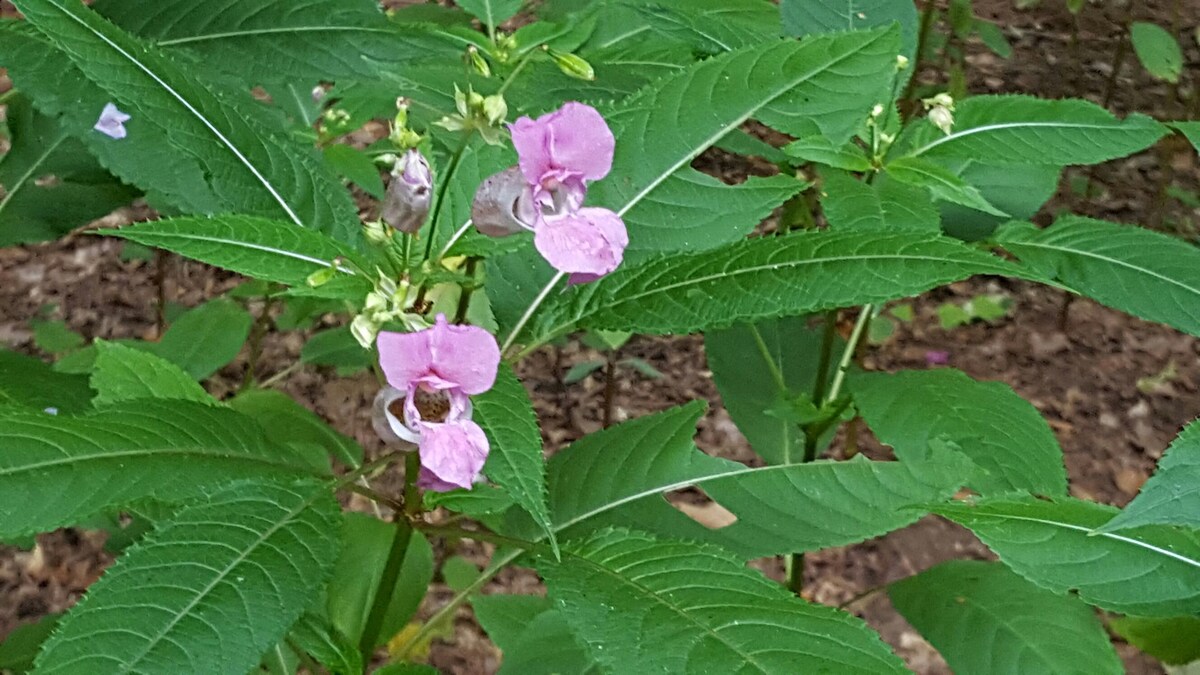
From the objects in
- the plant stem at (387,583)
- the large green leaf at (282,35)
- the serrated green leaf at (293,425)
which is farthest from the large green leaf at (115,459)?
the serrated green leaf at (293,425)

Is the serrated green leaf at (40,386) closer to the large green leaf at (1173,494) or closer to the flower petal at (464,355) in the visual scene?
the flower petal at (464,355)

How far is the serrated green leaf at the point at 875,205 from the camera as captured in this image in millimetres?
1286

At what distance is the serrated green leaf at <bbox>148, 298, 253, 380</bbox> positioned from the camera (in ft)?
7.40

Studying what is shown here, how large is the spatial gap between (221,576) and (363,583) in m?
0.53

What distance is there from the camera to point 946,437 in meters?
1.34

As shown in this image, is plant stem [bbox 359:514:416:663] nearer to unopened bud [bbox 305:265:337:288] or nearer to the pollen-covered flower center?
the pollen-covered flower center

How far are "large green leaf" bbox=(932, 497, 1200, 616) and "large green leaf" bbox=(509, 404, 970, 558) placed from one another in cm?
19

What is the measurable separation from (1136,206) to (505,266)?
330 centimetres

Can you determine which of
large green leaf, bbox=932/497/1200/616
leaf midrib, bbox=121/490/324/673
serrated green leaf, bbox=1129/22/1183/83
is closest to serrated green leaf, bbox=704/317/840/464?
large green leaf, bbox=932/497/1200/616

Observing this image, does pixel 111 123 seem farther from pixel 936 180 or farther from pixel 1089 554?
pixel 1089 554

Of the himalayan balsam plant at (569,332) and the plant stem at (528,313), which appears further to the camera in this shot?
the plant stem at (528,313)

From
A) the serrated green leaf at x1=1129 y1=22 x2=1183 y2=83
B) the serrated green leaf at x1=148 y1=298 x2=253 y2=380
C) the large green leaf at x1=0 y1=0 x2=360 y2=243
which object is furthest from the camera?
the serrated green leaf at x1=1129 y1=22 x2=1183 y2=83

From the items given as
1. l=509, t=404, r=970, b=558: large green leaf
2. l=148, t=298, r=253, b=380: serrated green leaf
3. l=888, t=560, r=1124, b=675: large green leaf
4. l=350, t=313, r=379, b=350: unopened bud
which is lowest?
l=148, t=298, r=253, b=380: serrated green leaf

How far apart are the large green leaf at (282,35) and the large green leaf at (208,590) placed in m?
0.71
